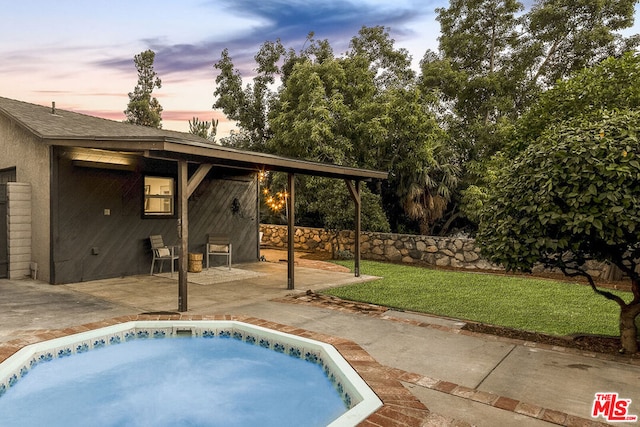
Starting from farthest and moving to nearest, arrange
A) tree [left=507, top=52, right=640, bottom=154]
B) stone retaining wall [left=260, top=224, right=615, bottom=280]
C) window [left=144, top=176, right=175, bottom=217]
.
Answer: stone retaining wall [left=260, top=224, right=615, bottom=280]
window [left=144, top=176, right=175, bottom=217]
tree [left=507, top=52, right=640, bottom=154]

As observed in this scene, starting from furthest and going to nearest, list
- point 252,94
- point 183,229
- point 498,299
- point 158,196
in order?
point 252,94 → point 158,196 → point 498,299 → point 183,229

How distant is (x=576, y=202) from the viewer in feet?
12.5

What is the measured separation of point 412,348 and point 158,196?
7.21 m

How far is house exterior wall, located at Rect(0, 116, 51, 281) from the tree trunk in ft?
30.0

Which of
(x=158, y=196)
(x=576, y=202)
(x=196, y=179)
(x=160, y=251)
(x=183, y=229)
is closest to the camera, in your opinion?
(x=576, y=202)

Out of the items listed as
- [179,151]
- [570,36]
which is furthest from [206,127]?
[179,151]

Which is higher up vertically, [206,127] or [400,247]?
[206,127]

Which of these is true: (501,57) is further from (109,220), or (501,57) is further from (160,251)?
(109,220)

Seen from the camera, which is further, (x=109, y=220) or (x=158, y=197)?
(x=158, y=197)

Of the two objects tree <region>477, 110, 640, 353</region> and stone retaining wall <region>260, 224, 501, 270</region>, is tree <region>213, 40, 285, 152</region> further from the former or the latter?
tree <region>477, 110, 640, 353</region>

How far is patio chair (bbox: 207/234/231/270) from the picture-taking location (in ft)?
32.9

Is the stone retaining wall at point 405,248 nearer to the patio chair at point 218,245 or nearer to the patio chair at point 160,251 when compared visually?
the patio chair at point 218,245

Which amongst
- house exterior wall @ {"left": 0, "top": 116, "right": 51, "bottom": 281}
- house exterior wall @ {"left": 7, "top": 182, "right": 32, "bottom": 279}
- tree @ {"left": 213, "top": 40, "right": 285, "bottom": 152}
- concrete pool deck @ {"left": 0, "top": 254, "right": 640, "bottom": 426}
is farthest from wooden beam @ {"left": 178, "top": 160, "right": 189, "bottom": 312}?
tree @ {"left": 213, "top": 40, "right": 285, "bottom": 152}

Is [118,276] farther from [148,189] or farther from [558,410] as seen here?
[558,410]
